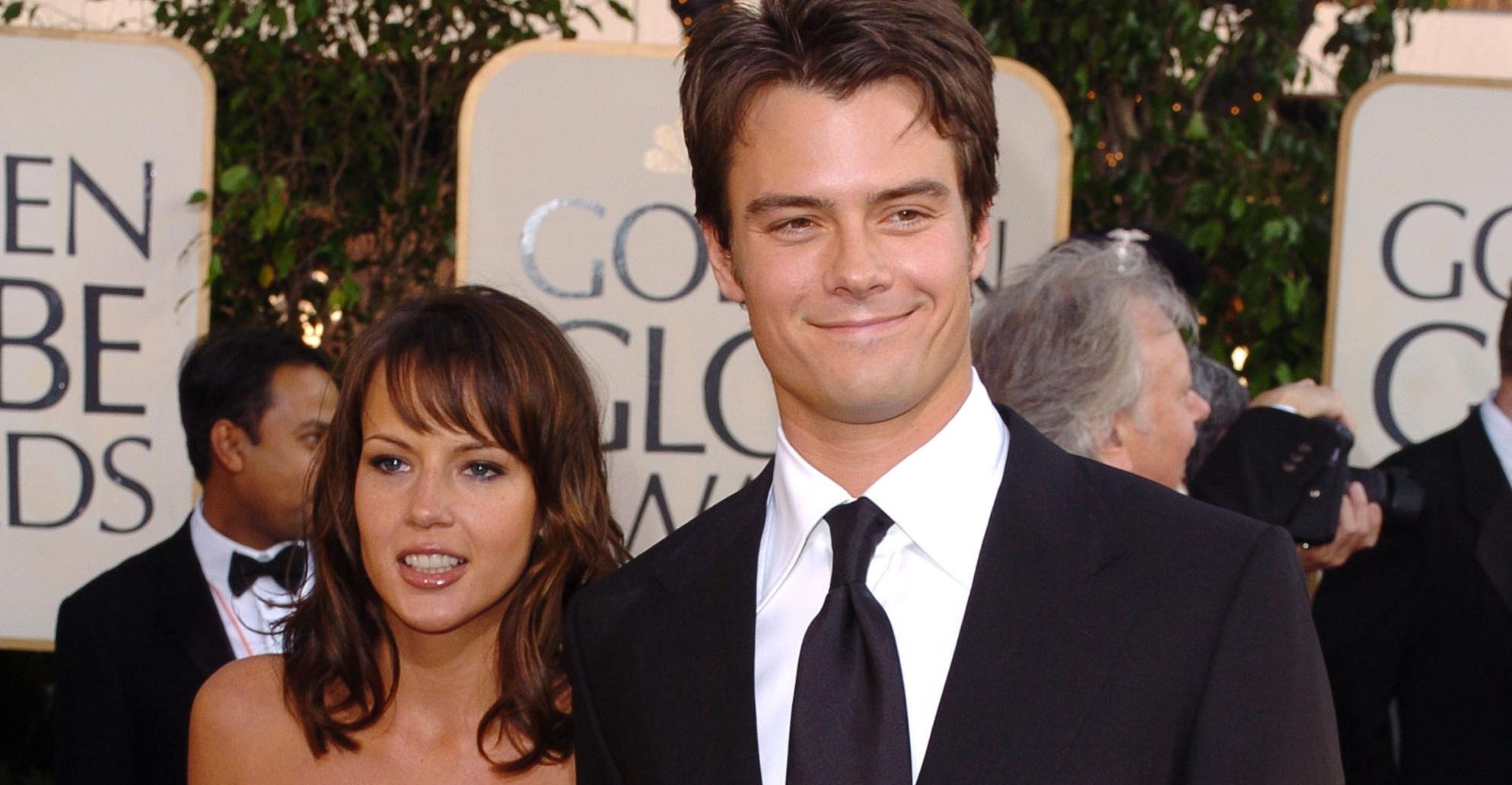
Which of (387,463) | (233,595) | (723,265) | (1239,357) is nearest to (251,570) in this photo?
(233,595)

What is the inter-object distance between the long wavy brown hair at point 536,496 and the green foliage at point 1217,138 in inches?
77.3

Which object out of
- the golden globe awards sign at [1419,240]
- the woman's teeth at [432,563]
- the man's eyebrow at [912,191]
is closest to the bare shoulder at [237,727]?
the woman's teeth at [432,563]

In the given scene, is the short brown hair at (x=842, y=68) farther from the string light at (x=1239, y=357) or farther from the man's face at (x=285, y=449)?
the string light at (x=1239, y=357)

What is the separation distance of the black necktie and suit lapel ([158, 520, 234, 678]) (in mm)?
1764

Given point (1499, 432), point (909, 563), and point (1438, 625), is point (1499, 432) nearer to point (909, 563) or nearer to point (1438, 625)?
point (1438, 625)

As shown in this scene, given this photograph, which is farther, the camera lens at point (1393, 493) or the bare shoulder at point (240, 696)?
the camera lens at point (1393, 493)

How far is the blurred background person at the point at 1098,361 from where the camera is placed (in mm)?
2305

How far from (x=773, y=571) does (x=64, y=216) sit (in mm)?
2003

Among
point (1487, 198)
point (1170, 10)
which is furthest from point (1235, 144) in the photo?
point (1487, 198)

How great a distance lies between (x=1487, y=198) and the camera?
9.57 feet

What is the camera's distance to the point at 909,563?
57.5 inches

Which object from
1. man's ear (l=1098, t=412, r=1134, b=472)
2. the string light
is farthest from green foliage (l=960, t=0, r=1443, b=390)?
man's ear (l=1098, t=412, r=1134, b=472)

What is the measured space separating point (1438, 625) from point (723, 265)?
62.3 inches

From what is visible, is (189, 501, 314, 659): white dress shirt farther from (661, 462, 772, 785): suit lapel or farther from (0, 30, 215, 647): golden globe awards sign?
(661, 462, 772, 785): suit lapel
